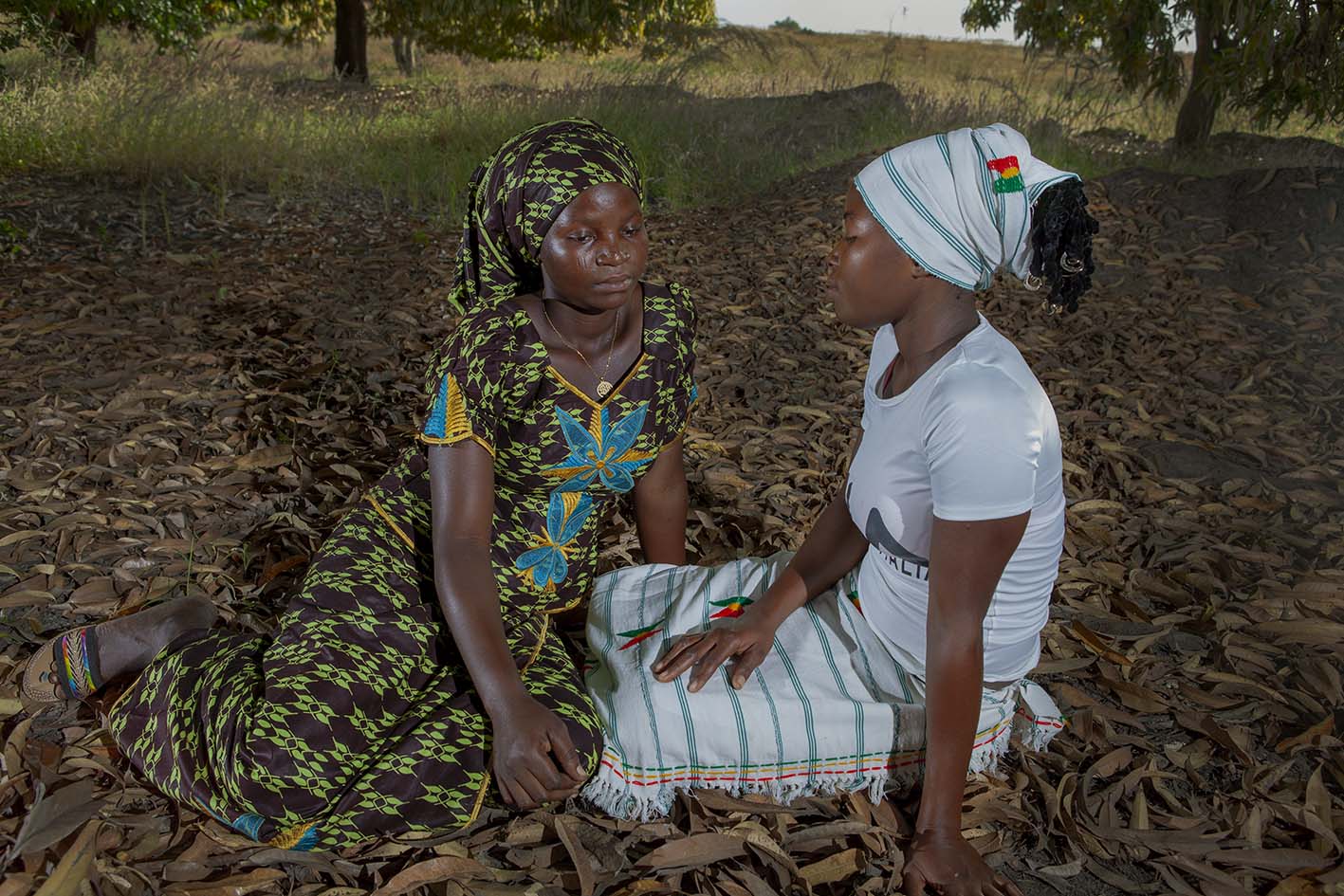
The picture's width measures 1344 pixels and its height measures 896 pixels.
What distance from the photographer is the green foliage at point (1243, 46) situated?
5.47 meters

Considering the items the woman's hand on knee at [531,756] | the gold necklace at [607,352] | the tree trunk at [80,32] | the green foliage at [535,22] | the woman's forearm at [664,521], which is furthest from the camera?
the tree trunk at [80,32]

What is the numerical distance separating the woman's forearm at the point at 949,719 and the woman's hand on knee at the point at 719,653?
0.40 m

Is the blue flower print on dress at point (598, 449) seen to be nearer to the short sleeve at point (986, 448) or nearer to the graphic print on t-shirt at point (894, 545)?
the graphic print on t-shirt at point (894, 545)

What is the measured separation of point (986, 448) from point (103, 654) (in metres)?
1.98

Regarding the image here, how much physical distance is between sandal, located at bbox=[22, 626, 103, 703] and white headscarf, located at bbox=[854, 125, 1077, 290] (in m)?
1.97

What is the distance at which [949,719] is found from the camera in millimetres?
1737

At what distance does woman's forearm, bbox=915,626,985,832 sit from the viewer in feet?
5.60

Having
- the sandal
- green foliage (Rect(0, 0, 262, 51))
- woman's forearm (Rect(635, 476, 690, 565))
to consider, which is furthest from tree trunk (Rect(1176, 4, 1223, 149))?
green foliage (Rect(0, 0, 262, 51))

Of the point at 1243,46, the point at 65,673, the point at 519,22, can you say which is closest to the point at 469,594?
the point at 65,673

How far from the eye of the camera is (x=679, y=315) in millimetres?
2277

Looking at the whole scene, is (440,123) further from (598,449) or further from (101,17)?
(598,449)

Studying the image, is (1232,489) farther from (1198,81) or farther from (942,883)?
(1198,81)

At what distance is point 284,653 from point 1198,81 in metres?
6.98

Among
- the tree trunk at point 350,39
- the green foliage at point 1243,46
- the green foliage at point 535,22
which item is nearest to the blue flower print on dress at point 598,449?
the green foliage at point 1243,46
